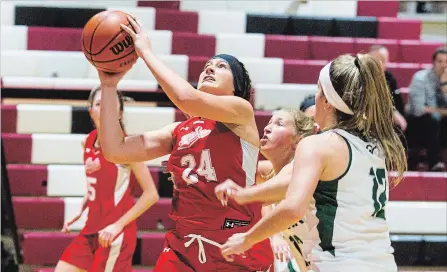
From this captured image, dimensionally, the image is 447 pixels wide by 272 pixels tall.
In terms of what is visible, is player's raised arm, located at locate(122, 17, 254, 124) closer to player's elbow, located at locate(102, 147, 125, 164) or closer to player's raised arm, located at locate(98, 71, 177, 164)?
player's raised arm, located at locate(98, 71, 177, 164)

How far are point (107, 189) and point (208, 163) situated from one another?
151 centimetres

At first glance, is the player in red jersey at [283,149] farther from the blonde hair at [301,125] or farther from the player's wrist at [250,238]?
the player's wrist at [250,238]

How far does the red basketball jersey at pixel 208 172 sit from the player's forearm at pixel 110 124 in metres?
0.23

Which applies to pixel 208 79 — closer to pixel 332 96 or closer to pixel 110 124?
pixel 110 124

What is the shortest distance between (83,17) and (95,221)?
3.01m

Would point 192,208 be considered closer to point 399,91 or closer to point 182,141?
point 182,141

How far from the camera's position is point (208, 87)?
3092 mm

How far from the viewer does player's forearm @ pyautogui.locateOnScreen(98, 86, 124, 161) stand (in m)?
2.97

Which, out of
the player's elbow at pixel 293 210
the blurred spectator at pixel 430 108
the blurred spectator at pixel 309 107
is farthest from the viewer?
the blurred spectator at pixel 430 108

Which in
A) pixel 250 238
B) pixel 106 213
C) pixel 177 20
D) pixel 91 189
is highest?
pixel 177 20

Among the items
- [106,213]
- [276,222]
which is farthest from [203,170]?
[106,213]

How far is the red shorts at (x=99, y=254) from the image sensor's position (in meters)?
4.20

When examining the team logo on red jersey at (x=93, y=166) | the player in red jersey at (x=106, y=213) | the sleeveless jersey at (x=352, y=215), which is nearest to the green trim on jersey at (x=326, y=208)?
the sleeveless jersey at (x=352, y=215)

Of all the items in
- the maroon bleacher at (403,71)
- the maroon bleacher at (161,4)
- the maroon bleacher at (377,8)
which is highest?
the maroon bleacher at (377,8)
